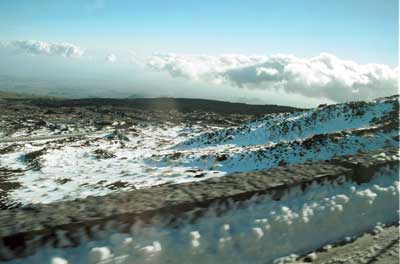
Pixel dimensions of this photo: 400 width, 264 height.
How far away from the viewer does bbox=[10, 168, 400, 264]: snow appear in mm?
4641

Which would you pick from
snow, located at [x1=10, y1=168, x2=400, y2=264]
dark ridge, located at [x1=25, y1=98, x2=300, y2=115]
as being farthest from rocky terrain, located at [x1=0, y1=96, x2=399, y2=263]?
dark ridge, located at [x1=25, y1=98, x2=300, y2=115]

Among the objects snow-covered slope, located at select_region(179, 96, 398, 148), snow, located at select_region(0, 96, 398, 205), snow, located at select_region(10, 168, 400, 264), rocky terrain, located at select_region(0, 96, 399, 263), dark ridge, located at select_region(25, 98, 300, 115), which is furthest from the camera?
dark ridge, located at select_region(25, 98, 300, 115)

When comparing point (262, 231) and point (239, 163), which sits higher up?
point (262, 231)

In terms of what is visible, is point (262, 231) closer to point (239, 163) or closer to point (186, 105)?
point (239, 163)

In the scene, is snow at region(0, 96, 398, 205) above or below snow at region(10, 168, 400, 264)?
below

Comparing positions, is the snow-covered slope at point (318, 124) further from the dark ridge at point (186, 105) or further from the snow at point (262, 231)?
the dark ridge at point (186, 105)

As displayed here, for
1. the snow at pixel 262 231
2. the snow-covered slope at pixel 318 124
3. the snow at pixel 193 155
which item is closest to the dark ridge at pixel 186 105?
the snow at pixel 193 155

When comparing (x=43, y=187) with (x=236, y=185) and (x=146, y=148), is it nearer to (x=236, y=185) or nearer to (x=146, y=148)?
(x=146, y=148)

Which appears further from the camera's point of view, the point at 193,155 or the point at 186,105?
the point at 186,105

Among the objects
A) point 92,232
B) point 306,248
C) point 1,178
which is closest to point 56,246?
point 92,232

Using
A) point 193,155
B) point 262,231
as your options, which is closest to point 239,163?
point 193,155

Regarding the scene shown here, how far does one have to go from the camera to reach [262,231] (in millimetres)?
5680

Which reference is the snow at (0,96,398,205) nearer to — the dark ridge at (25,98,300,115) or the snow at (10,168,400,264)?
the snow at (10,168,400,264)

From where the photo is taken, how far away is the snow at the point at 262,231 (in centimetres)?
464
